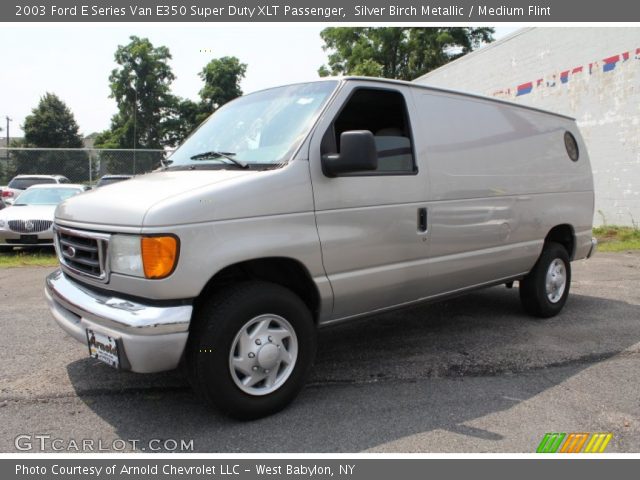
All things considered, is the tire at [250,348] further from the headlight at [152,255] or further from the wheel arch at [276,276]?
the headlight at [152,255]

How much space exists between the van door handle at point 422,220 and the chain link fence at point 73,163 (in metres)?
16.1

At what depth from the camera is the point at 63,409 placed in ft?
11.2

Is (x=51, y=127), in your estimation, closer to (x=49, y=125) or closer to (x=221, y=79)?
(x=49, y=125)

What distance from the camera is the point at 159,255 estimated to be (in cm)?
282

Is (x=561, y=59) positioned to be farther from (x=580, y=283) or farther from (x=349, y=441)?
(x=349, y=441)

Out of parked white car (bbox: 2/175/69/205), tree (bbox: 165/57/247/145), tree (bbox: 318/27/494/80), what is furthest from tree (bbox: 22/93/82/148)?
parked white car (bbox: 2/175/69/205)

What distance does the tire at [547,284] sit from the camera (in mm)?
5465

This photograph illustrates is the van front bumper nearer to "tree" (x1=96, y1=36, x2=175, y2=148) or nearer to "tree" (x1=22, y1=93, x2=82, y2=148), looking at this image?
"tree" (x1=96, y1=36, x2=175, y2=148)

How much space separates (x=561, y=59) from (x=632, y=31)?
7.08 feet

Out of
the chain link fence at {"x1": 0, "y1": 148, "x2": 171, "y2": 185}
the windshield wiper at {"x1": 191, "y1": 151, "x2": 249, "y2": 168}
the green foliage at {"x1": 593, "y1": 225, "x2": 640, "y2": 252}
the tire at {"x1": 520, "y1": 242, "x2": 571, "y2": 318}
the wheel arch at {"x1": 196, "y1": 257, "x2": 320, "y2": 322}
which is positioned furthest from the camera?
the chain link fence at {"x1": 0, "y1": 148, "x2": 171, "y2": 185}

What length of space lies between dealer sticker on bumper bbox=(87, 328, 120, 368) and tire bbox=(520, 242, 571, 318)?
4.16m

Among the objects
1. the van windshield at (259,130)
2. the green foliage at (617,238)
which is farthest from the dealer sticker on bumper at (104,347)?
the green foliage at (617,238)

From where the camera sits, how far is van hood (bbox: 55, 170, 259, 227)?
115 inches
